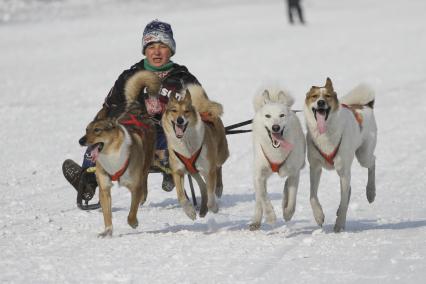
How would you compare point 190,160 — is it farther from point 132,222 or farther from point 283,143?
point 283,143

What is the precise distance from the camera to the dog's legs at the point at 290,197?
6.36 meters

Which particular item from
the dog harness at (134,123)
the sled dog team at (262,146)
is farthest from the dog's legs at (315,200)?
the dog harness at (134,123)

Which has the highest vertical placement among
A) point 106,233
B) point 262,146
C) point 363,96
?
point 363,96

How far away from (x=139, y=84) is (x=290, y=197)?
5.78 feet

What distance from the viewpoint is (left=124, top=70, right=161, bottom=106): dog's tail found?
23.5 feet

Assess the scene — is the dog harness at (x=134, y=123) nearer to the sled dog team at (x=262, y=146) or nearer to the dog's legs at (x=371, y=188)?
the sled dog team at (x=262, y=146)

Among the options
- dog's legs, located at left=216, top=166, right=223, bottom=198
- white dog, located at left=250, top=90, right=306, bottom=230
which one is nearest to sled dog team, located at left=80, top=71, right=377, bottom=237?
white dog, located at left=250, top=90, right=306, bottom=230

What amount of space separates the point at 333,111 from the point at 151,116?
6.43 ft

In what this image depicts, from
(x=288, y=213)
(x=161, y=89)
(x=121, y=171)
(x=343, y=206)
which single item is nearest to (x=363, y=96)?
(x=343, y=206)

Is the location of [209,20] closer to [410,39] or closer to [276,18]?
[276,18]

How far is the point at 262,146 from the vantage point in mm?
6316

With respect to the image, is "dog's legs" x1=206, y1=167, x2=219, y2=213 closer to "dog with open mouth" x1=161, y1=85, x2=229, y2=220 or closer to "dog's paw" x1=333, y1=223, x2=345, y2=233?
"dog with open mouth" x1=161, y1=85, x2=229, y2=220

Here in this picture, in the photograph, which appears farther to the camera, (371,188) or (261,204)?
(371,188)

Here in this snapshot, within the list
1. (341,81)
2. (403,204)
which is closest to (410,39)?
(341,81)
